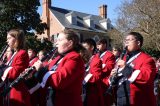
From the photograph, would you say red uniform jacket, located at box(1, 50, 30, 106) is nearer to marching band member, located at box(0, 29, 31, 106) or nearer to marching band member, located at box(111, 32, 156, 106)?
marching band member, located at box(0, 29, 31, 106)

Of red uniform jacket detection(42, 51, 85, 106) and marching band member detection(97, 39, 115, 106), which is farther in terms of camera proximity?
marching band member detection(97, 39, 115, 106)

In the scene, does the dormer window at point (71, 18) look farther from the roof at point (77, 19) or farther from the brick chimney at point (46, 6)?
the brick chimney at point (46, 6)

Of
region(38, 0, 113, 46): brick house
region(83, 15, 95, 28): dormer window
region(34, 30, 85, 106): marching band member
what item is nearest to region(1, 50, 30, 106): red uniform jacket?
region(34, 30, 85, 106): marching band member

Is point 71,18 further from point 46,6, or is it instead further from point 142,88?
point 142,88

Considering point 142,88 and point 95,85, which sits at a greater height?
point 142,88

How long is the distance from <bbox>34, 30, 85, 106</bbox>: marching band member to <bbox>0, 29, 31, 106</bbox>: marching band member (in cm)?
55

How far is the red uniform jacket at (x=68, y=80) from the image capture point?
4797 mm

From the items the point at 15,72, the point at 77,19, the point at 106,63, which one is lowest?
the point at 106,63

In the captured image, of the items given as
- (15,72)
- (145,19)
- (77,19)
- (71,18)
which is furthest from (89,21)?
(15,72)

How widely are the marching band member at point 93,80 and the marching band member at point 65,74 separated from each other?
7.16 ft

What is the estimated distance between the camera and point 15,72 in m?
5.40

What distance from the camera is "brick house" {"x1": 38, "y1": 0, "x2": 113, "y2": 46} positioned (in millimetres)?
51750

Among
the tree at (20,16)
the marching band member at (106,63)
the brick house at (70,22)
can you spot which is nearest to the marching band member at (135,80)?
the marching band member at (106,63)

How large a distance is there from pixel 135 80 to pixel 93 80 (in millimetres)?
1575
